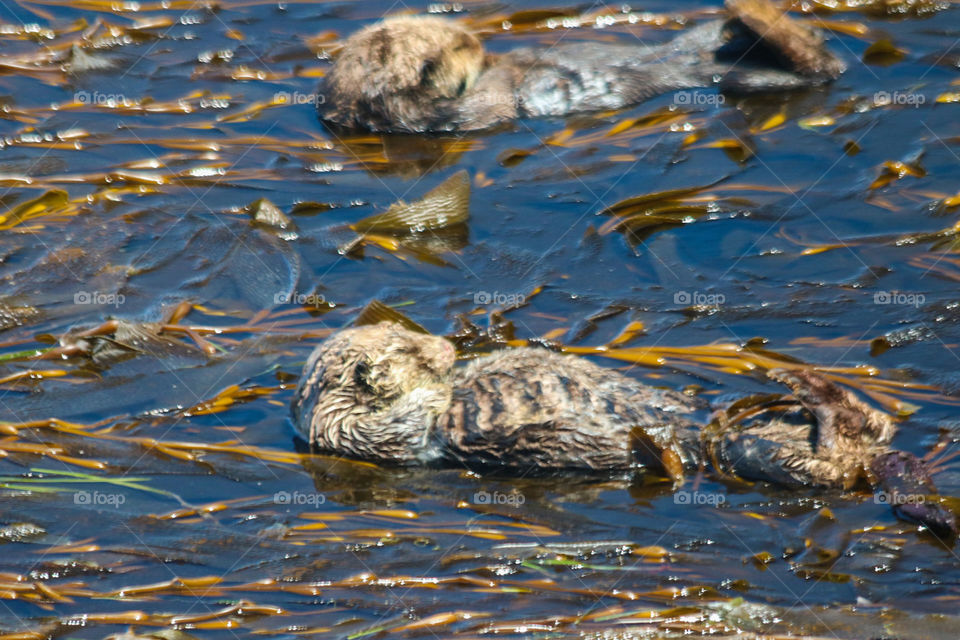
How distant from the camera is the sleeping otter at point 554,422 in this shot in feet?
13.4

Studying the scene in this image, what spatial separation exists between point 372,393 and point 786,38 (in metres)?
3.69

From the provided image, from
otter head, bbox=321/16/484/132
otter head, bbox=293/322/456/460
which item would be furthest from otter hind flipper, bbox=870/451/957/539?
otter head, bbox=321/16/484/132

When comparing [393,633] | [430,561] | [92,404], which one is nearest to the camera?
[393,633]

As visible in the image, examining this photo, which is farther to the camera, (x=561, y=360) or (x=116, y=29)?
(x=116, y=29)

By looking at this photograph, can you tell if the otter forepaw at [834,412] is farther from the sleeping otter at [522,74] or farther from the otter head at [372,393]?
the sleeping otter at [522,74]

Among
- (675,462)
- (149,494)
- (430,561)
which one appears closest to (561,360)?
(675,462)

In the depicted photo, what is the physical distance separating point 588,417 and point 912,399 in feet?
4.31

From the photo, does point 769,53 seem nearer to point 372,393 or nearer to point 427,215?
point 427,215

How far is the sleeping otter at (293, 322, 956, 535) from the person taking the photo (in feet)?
13.4

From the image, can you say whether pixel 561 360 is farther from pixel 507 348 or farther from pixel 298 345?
pixel 298 345

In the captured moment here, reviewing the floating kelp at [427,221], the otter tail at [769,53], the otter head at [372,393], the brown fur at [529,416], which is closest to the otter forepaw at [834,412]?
the brown fur at [529,416]

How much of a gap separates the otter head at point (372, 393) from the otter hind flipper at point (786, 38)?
3.29 meters

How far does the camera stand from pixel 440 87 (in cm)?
693

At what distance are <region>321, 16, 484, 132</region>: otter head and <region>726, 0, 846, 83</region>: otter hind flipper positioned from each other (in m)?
1.63
